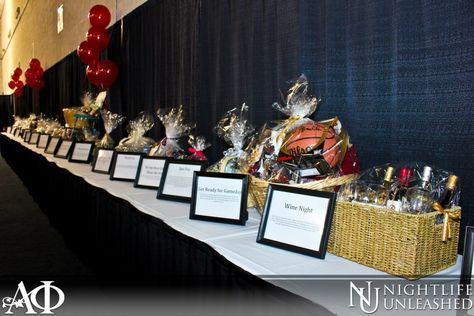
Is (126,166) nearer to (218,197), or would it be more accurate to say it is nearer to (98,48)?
(218,197)

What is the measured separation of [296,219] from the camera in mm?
1090

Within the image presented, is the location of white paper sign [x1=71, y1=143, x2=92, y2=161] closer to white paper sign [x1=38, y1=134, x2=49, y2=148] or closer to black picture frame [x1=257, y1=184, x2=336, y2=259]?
white paper sign [x1=38, y1=134, x2=49, y2=148]

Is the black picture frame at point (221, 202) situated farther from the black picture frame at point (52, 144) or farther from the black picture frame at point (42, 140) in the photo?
the black picture frame at point (42, 140)

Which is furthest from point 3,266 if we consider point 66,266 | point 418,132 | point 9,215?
point 418,132

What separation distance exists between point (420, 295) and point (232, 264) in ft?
1.41

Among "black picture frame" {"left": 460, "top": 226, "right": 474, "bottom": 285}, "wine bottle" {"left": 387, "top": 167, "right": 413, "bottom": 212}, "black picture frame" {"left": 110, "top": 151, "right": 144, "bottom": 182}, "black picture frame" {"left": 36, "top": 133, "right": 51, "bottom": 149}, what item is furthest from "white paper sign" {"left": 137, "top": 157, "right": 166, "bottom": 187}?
"black picture frame" {"left": 36, "top": 133, "right": 51, "bottom": 149}

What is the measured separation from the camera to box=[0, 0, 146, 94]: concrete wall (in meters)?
6.15

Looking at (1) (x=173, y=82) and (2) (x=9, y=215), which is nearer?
(1) (x=173, y=82)

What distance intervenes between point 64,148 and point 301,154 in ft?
9.53

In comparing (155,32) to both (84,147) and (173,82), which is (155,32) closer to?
(173,82)

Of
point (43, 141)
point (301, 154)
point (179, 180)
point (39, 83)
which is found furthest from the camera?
point (39, 83)

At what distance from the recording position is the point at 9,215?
13.5 feet

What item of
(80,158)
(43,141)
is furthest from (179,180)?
(43,141)

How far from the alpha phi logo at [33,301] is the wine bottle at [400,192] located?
4.17ft
